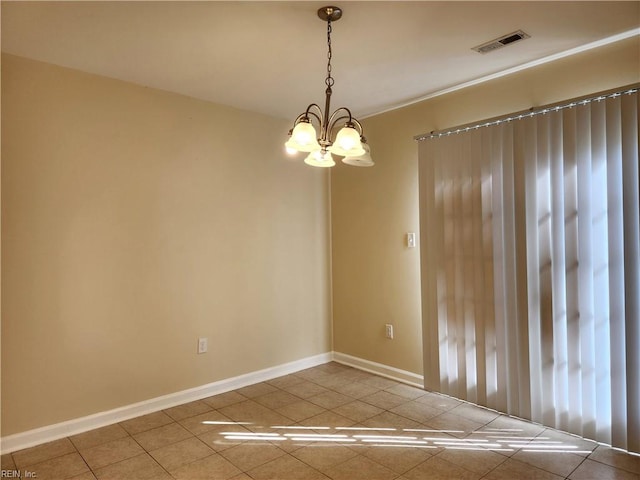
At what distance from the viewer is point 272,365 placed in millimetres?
3889

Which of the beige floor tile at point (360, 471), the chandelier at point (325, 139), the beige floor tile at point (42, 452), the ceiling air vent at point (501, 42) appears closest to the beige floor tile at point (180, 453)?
the beige floor tile at point (42, 452)

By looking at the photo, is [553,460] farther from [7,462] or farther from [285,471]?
[7,462]

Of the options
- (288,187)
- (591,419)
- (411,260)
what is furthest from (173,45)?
(591,419)

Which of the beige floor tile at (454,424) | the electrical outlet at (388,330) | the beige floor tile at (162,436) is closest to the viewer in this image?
the beige floor tile at (162,436)

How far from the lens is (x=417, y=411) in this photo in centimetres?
306

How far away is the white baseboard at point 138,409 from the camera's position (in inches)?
101

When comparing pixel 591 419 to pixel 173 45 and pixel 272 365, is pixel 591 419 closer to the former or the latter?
pixel 272 365

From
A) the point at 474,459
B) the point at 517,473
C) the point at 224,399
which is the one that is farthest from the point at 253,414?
the point at 517,473

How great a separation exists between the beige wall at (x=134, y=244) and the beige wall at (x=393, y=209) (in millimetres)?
463

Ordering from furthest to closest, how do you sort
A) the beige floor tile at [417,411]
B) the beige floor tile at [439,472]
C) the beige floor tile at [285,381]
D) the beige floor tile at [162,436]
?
the beige floor tile at [285,381] → the beige floor tile at [417,411] → the beige floor tile at [162,436] → the beige floor tile at [439,472]

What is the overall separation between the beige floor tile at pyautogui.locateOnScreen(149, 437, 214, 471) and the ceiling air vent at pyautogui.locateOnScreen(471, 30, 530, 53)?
3110 millimetres

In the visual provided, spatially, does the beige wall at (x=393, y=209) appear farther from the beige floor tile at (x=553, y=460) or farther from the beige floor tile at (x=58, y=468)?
the beige floor tile at (x=58, y=468)

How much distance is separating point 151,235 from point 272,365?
5.61ft

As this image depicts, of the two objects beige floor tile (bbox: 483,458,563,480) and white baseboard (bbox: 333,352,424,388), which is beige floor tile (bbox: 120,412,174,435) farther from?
beige floor tile (bbox: 483,458,563,480)
